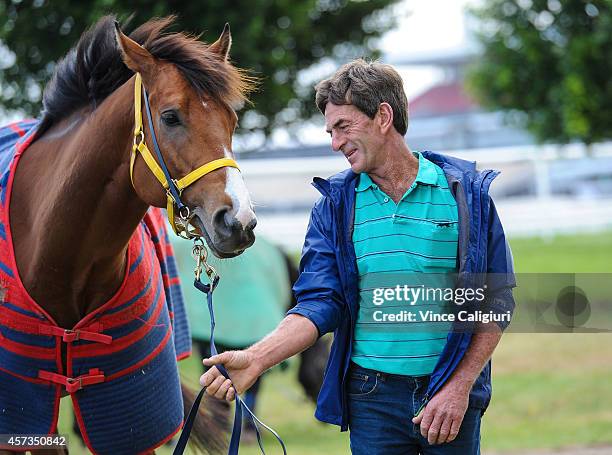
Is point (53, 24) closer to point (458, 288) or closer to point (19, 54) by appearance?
point (19, 54)

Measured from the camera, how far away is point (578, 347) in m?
9.23

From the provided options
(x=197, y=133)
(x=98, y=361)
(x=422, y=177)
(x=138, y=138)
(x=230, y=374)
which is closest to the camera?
(x=230, y=374)

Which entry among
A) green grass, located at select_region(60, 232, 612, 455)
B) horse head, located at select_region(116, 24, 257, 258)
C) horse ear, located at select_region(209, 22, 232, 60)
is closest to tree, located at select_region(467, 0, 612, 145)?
green grass, located at select_region(60, 232, 612, 455)

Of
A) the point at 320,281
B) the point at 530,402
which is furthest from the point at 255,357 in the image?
the point at 530,402

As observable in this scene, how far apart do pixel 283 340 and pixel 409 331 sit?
0.37 m

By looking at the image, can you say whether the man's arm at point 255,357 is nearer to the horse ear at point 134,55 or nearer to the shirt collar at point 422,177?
the shirt collar at point 422,177

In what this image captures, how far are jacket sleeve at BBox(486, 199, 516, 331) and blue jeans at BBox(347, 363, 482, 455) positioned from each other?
0.29 m

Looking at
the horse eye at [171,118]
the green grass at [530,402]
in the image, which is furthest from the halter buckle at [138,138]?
the green grass at [530,402]

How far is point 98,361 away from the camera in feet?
10.8

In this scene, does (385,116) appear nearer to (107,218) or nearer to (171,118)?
(171,118)

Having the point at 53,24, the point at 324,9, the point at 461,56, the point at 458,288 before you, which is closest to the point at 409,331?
the point at 458,288

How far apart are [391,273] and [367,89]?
0.53 meters

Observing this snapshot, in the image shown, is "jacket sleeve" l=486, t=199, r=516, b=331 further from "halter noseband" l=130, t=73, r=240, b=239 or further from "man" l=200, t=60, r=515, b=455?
"halter noseband" l=130, t=73, r=240, b=239

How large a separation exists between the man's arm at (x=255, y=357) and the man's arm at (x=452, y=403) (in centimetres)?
39
